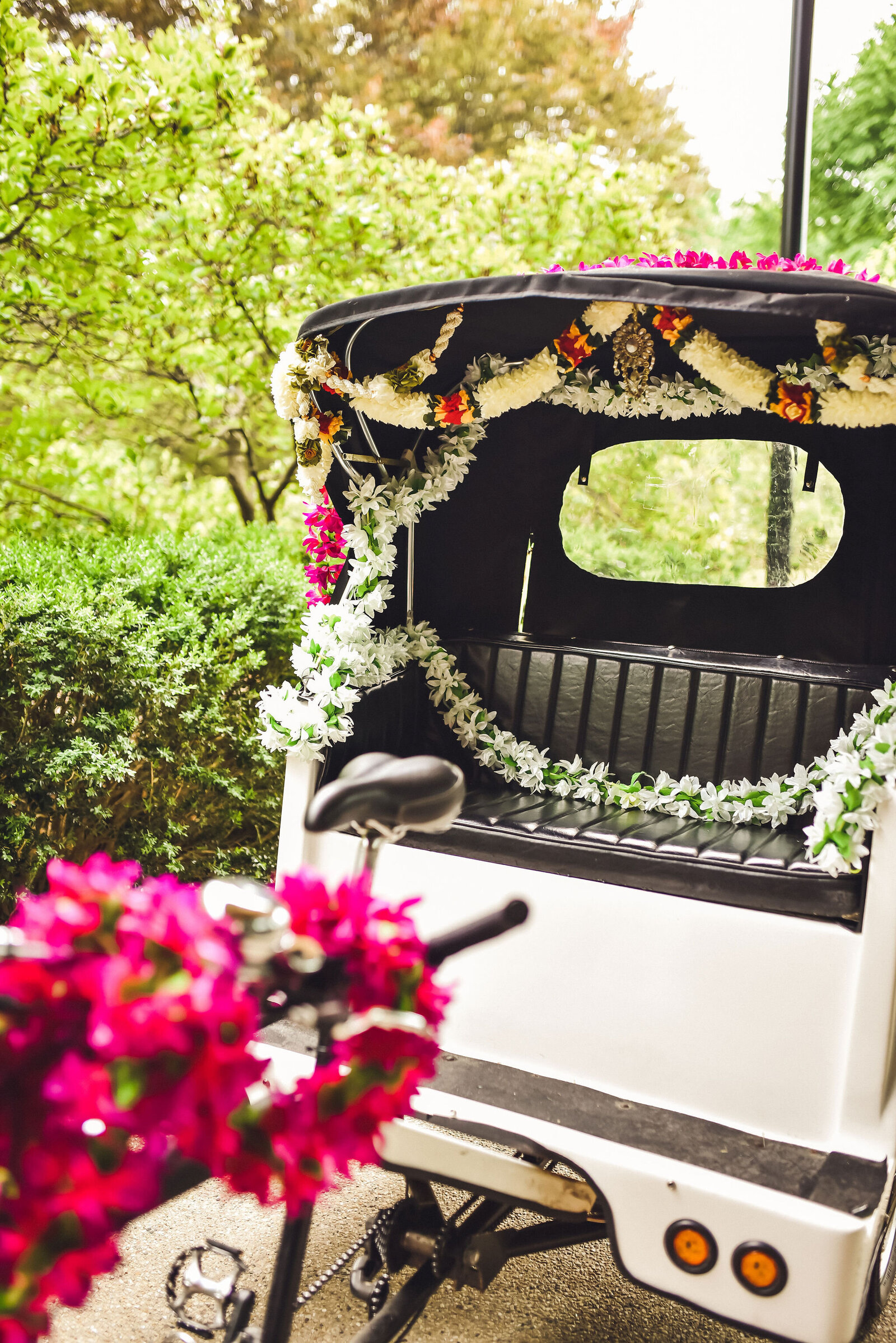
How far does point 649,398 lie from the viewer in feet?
11.3

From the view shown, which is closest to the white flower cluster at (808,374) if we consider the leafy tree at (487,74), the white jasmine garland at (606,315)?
the white jasmine garland at (606,315)

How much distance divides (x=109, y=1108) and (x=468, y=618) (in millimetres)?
2936

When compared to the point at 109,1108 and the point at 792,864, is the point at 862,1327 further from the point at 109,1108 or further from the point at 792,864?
the point at 109,1108

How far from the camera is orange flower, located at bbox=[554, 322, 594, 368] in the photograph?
2871 millimetres

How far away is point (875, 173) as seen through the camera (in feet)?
32.2

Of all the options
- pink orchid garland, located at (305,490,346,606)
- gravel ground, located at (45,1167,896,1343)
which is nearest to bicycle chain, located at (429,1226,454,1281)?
gravel ground, located at (45,1167,896,1343)

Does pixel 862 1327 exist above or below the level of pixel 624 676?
below

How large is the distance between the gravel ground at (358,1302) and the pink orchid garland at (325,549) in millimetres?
1772

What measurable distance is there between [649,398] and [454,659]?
1137 millimetres

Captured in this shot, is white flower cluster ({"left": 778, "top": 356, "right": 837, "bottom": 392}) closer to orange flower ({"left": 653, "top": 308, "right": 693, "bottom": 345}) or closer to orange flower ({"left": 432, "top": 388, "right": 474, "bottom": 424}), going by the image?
orange flower ({"left": 653, "top": 308, "right": 693, "bottom": 345})

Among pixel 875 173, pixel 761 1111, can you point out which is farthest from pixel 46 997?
pixel 875 173

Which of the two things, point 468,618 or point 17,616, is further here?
point 468,618

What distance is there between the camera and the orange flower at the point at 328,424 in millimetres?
3004

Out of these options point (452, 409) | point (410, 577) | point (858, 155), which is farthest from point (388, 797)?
point (858, 155)
